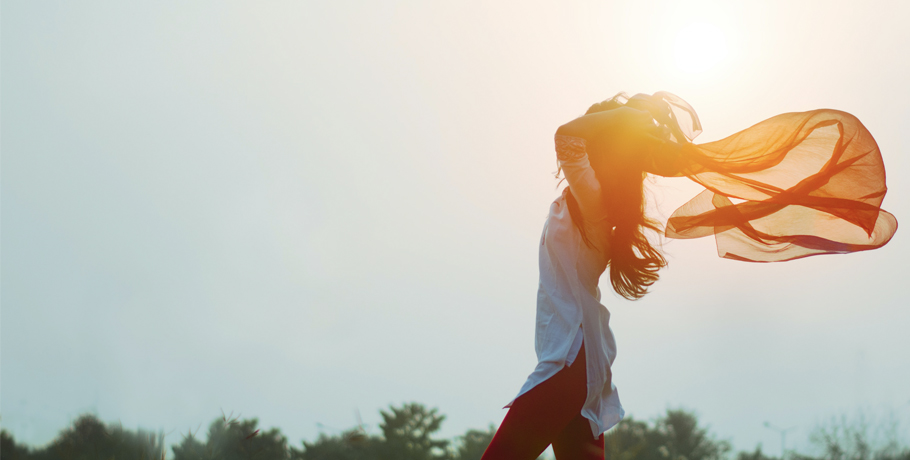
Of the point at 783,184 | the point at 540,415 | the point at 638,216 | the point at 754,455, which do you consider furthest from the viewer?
the point at 754,455

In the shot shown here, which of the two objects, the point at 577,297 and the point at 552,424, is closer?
the point at 552,424

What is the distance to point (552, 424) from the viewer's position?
73.0 inches

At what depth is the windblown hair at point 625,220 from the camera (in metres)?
2.10

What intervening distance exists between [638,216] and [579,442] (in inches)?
34.3

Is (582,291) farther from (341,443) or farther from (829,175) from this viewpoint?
(341,443)

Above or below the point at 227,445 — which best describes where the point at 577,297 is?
below

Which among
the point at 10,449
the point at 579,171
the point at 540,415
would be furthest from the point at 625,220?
the point at 10,449

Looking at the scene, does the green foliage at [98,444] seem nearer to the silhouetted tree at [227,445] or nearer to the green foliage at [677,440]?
the silhouetted tree at [227,445]

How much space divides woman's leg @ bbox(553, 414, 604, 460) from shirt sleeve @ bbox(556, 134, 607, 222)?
2.51 feet

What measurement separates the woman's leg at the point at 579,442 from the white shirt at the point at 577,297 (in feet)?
0.10

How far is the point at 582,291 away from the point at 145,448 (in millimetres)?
3162

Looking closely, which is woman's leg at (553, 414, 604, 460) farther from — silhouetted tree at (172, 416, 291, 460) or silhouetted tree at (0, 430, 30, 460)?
silhouetted tree at (0, 430, 30, 460)

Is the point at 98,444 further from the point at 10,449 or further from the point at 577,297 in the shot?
the point at 577,297

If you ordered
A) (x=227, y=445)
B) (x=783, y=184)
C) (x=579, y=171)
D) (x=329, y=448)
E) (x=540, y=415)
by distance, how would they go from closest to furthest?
(x=540, y=415), (x=579, y=171), (x=783, y=184), (x=227, y=445), (x=329, y=448)
